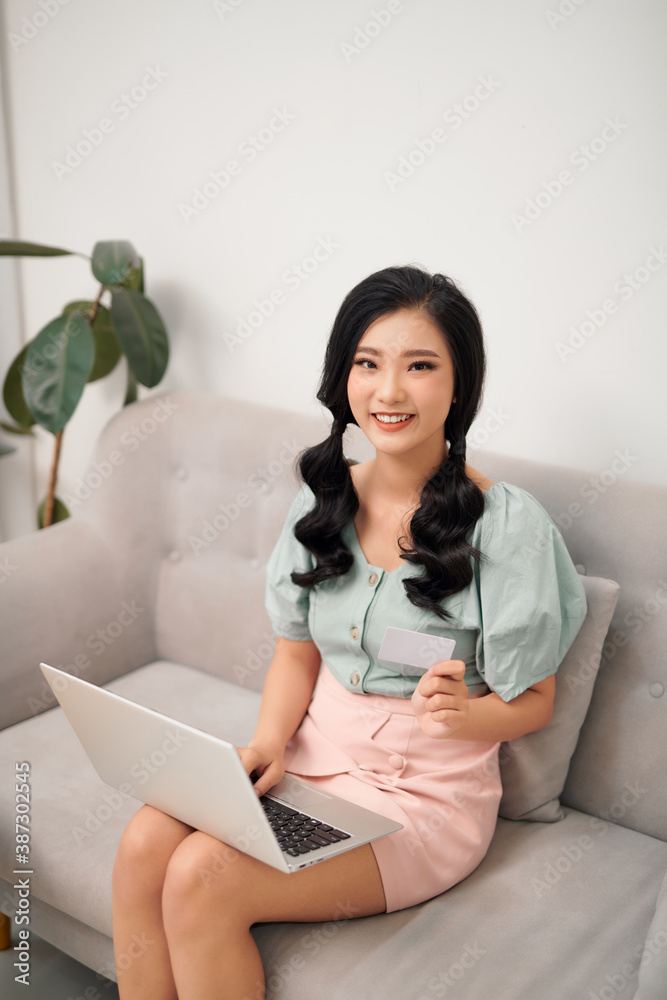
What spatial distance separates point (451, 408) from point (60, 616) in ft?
3.26

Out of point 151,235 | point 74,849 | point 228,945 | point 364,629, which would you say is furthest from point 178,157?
point 228,945

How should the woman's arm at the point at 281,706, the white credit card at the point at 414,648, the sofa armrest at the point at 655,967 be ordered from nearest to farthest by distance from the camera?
the sofa armrest at the point at 655,967
the white credit card at the point at 414,648
the woman's arm at the point at 281,706

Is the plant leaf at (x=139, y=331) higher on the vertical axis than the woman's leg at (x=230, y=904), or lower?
higher

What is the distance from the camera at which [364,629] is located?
4.49 ft

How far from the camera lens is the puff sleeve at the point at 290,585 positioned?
148cm

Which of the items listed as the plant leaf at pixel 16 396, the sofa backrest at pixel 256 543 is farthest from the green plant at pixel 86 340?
the plant leaf at pixel 16 396

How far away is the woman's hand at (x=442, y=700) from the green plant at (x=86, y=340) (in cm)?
116

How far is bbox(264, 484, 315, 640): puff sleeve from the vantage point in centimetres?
148

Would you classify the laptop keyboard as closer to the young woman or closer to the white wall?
the young woman

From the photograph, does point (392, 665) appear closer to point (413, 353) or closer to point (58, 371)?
point (413, 353)

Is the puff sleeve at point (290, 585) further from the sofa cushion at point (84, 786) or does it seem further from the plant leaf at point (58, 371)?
the plant leaf at point (58, 371)

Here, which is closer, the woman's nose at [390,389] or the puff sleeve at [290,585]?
the woman's nose at [390,389]

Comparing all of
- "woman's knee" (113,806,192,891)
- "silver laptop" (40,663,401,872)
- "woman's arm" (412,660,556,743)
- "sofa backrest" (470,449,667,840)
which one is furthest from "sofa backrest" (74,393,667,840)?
"woman's knee" (113,806,192,891)

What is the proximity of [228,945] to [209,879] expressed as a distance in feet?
0.30
